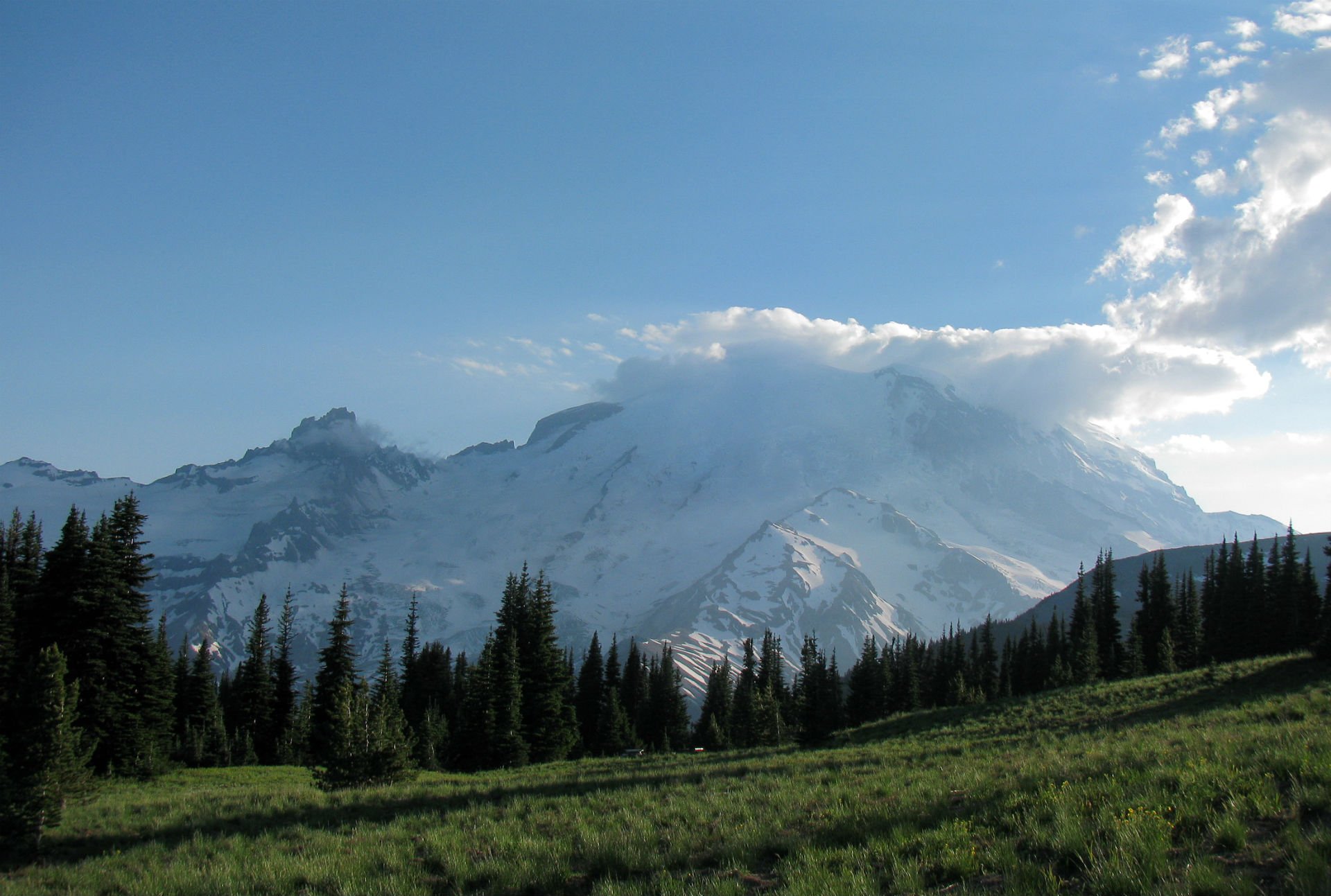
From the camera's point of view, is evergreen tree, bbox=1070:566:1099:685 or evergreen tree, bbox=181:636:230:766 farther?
evergreen tree, bbox=1070:566:1099:685

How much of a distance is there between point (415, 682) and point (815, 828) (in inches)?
3002

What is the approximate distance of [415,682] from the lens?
8275 centimetres

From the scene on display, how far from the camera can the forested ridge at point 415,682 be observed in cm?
3012

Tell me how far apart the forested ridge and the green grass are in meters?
3.65

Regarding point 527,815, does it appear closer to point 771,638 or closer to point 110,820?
point 110,820

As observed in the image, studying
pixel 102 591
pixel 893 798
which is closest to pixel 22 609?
pixel 102 591

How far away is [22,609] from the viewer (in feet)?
142

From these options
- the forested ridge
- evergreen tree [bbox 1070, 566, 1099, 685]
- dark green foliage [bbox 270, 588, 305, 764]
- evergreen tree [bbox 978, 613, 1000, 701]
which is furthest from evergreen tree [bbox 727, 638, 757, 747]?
dark green foliage [bbox 270, 588, 305, 764]

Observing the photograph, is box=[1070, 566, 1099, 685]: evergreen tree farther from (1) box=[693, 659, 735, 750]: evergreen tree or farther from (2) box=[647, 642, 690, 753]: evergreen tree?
(2) box=[647, 642, 690, 753]: evergreen tree

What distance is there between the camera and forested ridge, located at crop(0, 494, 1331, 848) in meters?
30.1

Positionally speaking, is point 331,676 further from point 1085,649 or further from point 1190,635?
point 1190,635

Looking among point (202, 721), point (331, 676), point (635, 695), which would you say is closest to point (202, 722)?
point (202, 721)

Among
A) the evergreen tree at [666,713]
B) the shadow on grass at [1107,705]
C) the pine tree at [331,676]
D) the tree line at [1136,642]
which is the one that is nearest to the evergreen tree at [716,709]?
the evergreen tree at [666,713]

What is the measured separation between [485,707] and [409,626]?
143 feet
